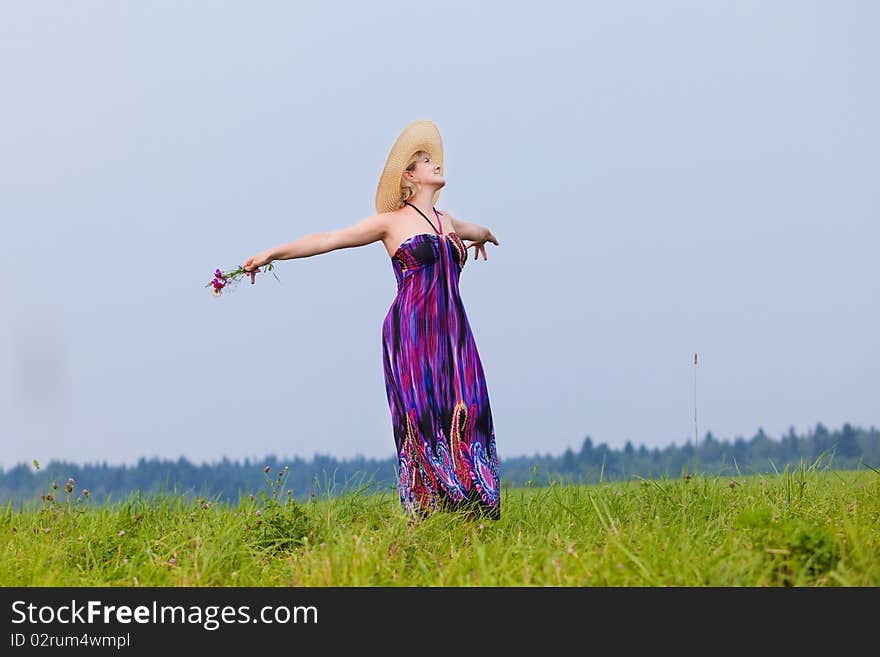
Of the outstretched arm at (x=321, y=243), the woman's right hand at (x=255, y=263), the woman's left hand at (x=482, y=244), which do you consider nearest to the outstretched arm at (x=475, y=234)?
the woman's left hand at (x=482, y=244)

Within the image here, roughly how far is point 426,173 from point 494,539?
2.64 meters

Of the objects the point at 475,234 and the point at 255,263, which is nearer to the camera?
the point at 255,263

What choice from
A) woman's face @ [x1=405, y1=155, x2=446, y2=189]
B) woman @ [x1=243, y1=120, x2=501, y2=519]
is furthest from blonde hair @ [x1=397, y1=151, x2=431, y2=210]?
woman @ [x1=243, y1=120, x2=501, y2=519]

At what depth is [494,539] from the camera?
5973mm

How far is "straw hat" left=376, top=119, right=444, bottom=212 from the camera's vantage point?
698 cm

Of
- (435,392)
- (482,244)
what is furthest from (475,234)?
(435,392)

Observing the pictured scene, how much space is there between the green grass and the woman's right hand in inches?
60.9

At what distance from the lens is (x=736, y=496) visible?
7074 millimetres

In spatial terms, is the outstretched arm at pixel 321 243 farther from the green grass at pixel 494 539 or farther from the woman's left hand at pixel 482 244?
the green grass at pixel 494 539

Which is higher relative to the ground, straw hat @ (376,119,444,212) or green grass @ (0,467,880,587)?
straw hat @ (376,119,444,212)

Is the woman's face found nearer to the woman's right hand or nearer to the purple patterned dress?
the purple patterned dress

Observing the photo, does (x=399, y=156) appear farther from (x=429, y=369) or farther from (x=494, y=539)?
(x=494, y=539)

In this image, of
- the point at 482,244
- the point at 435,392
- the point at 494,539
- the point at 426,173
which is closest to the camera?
the point at 494,539
